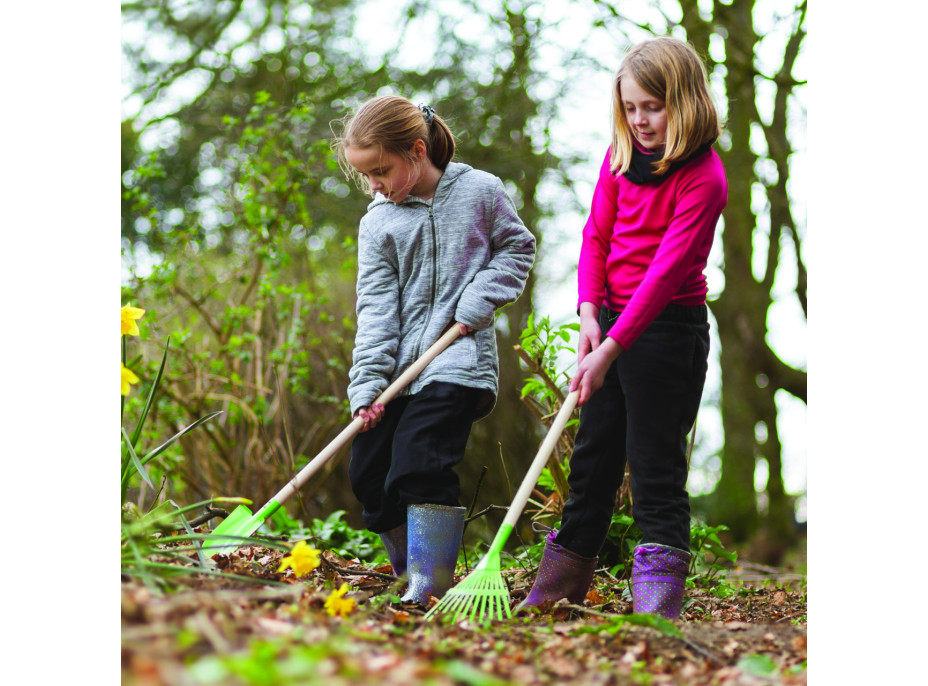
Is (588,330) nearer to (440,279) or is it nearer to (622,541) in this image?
(440,279)

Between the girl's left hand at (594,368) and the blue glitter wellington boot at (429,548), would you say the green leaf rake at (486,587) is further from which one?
the blue glitter wellington boot at (429,548)

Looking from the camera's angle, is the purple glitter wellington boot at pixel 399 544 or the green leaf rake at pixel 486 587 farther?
the purple glitter wellington boot at pixel 399 544

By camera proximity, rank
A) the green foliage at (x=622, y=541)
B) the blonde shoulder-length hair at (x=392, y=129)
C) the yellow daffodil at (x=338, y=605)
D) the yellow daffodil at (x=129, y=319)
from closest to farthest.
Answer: the yellow daffodil at (x=338, y=605) → the yellow daffodil at (x=129, y=319) → the blonde shoulder-length hair at (x=392, y=129) → the green foliage at (x=622, y=541)

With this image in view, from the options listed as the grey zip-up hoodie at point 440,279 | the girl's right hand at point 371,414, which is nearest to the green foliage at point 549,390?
the grey zip-up hoodie at point 440,279

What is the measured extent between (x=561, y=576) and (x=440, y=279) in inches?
35.8

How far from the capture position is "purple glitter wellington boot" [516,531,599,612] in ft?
7.35

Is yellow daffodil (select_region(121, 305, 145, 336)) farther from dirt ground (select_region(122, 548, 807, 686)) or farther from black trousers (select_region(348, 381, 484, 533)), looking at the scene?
black trousers (select_region(348, 381, 484, 533))

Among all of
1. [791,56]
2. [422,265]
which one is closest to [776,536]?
[791,56]

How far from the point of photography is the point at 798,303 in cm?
600

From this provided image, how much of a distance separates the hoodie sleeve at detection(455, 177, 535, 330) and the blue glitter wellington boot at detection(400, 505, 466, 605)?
21.2 inches

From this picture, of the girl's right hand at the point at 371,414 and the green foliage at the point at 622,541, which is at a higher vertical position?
the girl's right hand at the point at 371,414

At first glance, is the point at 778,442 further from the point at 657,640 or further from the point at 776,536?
the point at 657,640

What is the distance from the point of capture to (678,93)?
6.72ft

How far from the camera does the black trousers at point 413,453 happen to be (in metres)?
2.23
